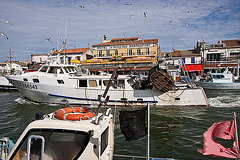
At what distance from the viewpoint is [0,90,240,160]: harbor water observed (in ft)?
20.9

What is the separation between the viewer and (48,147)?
3344 mm

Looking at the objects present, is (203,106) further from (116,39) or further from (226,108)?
(116,39)

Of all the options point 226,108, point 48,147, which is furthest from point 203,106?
point 48,147

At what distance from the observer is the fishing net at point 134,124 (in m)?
3.81

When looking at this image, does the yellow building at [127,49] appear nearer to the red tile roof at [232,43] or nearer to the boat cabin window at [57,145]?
the red tile roof at [232,43]

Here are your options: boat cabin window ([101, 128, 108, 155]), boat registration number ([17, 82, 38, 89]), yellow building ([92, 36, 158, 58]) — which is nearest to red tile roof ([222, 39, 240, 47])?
yellow building ([92, 36, 158, 58])

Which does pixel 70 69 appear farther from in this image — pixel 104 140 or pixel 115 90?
pixel 104 140

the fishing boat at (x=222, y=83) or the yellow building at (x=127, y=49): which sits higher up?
the yellow building at (x=127, y=49)

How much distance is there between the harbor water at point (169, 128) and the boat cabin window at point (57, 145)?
133 inches

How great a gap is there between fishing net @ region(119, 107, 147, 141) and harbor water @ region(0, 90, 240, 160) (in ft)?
9.10

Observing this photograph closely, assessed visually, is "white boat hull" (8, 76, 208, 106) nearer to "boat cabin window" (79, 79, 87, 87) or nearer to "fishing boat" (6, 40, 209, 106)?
"fishing boat" (6, 40, 209, 106)

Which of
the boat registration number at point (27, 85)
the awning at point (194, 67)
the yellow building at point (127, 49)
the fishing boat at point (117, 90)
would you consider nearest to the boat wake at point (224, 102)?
the fishing boat at point (117, 90)

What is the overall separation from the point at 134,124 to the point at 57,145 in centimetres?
171

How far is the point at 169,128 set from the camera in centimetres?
866
